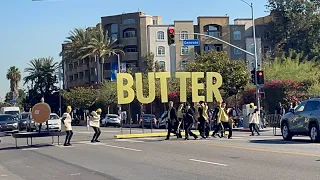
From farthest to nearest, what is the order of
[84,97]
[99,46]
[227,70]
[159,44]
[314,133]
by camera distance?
1. [159,44]
2. [99,46]
3. [84,97]
4. [227,70]
5. [314,133]

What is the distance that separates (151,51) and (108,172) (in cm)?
6918

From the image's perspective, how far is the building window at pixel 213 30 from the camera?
3339 inches

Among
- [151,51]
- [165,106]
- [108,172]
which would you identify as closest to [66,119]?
[108,172]

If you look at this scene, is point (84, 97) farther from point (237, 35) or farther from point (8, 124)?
point (8, 124)

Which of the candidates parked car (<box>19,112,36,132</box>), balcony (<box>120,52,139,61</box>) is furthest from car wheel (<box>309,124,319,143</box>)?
balcony (<box>120,52,139,61</box>)

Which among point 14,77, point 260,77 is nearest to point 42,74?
point 14,77

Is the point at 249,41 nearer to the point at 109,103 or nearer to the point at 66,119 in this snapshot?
the point at 109,103

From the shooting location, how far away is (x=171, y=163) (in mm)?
17078

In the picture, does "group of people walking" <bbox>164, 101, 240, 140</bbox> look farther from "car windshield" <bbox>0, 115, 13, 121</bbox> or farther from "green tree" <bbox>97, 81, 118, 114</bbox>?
"green tree" <bbox>97, 81, 118, 114</bbox>

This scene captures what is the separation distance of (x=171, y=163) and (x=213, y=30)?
227 ft

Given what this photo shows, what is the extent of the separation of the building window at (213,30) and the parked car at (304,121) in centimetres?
5977

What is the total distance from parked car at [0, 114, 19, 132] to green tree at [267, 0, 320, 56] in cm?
4369

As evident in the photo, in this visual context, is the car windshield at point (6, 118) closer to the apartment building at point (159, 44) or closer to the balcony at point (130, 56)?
the balcony at point (130, 56)

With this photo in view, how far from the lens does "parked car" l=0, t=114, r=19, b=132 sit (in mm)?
43500
